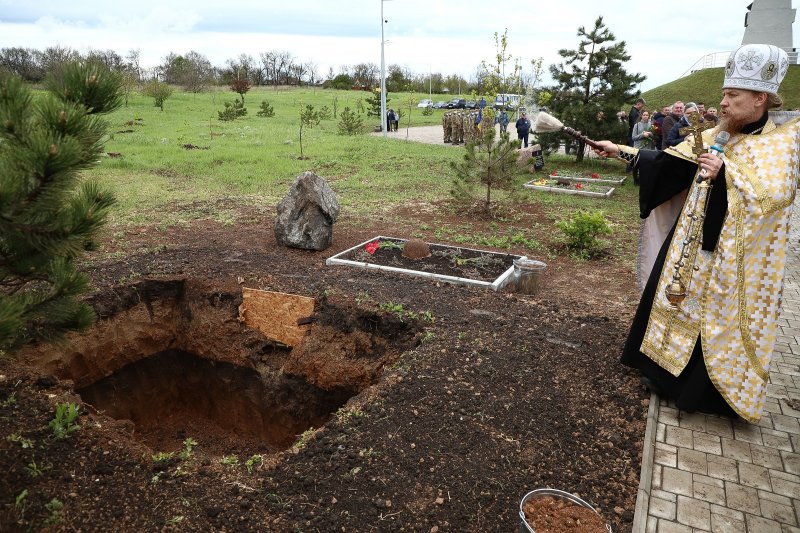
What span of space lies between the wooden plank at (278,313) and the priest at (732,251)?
3.35 metres

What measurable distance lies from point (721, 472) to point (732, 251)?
1405mm

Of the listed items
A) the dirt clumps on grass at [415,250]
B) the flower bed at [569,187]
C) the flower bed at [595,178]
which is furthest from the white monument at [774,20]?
the dirt clumps on grass at [415,250]

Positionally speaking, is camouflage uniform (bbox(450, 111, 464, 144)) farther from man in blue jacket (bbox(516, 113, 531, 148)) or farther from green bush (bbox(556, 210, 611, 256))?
green bush (bbox(556, 210, 611, 256))

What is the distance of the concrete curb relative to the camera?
3021 millimetres

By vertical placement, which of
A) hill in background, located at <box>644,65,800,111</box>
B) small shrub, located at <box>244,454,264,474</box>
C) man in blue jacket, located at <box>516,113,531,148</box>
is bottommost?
small shrub, located at <box>244,454,264,474</box>

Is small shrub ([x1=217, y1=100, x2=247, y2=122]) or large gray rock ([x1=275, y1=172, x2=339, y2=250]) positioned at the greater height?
small shrub ([x1=217, y1=100, x2=247, y2=122])

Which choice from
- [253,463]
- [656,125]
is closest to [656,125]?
[656,125]

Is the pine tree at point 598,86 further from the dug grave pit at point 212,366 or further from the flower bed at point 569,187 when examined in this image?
the dug grave pit at point 212,366

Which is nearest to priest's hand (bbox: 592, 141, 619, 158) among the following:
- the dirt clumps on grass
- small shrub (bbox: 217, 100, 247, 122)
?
the dirt clumps on grass

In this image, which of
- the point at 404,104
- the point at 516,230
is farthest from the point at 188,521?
the point at 404,104

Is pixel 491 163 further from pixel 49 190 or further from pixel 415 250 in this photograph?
pixel 49 190

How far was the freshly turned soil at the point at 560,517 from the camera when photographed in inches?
108

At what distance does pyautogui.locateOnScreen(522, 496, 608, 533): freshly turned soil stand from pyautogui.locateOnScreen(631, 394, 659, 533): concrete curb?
0.31 metres

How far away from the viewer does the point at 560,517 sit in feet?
9.24
